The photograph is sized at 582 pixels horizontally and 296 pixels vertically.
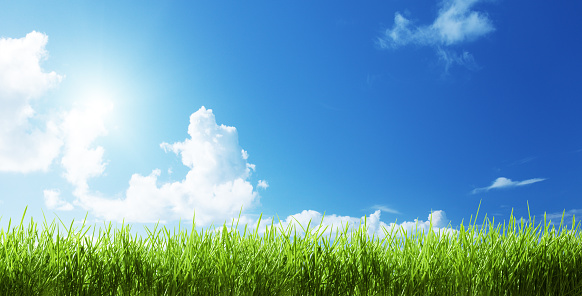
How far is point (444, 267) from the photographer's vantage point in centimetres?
358

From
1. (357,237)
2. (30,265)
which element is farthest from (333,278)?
(30,265)

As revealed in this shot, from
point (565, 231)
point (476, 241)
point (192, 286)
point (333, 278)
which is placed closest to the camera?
point (192, 286)

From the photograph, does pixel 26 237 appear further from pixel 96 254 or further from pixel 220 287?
pixel 220 287

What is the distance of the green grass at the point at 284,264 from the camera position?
130 inches

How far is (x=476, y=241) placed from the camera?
377 cm

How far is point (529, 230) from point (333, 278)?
68.7 inches

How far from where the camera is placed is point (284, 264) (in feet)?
11.3

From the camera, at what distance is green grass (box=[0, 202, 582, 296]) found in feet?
10.8

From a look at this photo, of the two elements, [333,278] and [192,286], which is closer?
[192,286]

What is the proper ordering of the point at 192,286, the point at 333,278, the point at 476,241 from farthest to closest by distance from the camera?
1. the point at 476,241
2. the point at 333,278
3. the point at 192,286

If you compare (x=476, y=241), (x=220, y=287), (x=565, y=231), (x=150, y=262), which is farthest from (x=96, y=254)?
(x=565, y=231)

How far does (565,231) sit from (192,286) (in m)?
3.23

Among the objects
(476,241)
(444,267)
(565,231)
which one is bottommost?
(444,267)

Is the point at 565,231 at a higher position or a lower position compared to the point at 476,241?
higher
